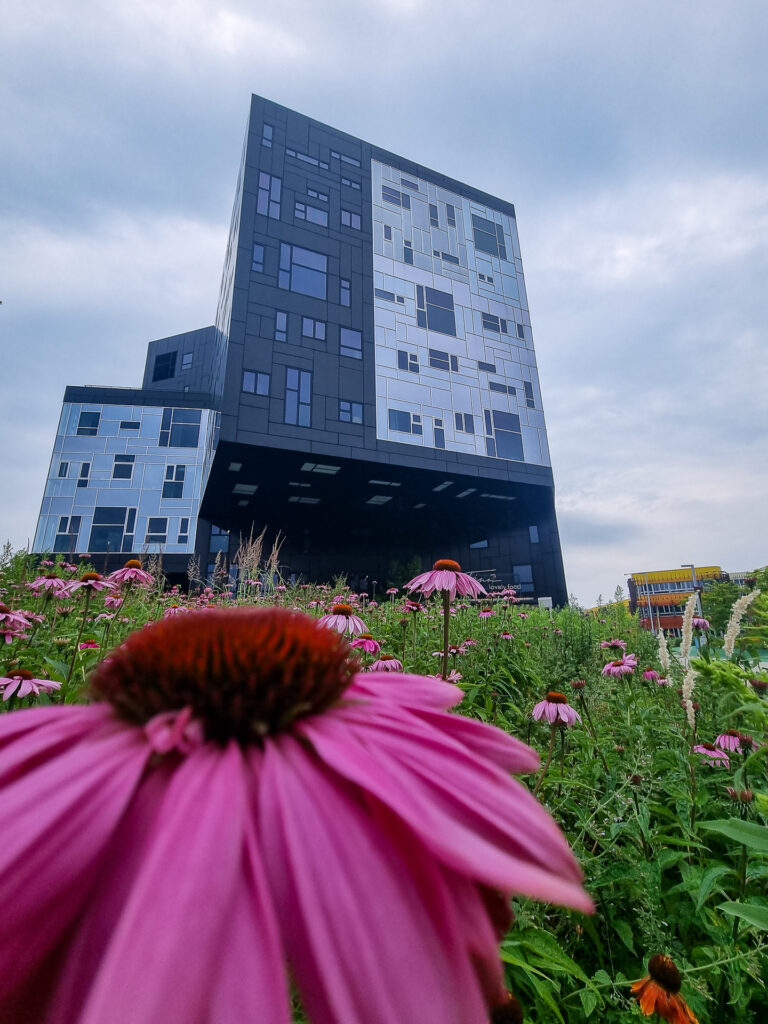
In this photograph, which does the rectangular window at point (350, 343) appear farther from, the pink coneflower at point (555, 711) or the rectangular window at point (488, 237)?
the pink coneflower at point (555, 711)

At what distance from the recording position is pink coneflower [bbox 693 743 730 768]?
1.95 meters

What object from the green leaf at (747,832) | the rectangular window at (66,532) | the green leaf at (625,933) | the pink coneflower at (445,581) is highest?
the rectangular window at (66,532)

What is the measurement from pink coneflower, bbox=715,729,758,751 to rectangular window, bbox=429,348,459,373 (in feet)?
53.4

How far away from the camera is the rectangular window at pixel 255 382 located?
46.9ft

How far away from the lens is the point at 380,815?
355 millimetres

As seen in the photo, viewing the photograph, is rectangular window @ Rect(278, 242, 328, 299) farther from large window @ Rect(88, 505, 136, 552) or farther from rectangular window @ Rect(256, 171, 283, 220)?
large window @ Rect(88, 505, 136, 552)

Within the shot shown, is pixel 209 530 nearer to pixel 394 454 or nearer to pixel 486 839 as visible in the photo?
pixel 394 454

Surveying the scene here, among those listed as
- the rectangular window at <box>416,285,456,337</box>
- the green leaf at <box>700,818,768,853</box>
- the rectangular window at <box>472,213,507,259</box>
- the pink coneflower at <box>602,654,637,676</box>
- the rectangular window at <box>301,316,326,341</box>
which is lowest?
the green leaf at <box>700,818,768,853</box>

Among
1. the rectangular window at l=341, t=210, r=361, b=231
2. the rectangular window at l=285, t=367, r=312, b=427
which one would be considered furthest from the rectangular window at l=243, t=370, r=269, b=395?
the rectangular window at l=341, t=210, r=361, b=231

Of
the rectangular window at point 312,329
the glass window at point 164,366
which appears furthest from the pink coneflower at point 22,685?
the glass window at point 164,366

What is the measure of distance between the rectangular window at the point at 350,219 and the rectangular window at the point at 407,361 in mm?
5039

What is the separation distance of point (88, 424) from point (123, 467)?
2603 millimetres

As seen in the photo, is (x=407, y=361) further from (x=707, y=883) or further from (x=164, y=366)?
(x=164, y=366)

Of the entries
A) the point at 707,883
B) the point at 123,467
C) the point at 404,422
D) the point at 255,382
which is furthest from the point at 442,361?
the point at 707,883
